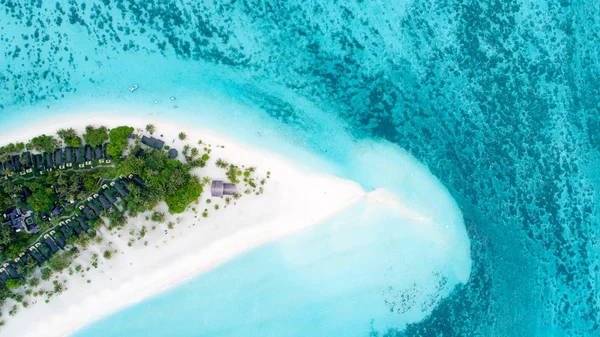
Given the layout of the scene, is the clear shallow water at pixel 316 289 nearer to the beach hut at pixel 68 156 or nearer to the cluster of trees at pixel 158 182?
the cluster of trees at pixel 158 182

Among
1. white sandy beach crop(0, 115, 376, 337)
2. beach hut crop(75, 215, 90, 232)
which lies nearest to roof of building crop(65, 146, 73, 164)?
white sandy beach crop(0, 115, 376, 337)

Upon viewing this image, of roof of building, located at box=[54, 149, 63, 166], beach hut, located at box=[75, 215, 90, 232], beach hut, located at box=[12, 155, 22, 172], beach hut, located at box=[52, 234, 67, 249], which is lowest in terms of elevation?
beach hut, located at box=[52, 234, 67, 249]

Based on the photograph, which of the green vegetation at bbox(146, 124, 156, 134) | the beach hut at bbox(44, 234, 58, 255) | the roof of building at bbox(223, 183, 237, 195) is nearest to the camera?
the beach hut at bbox(44, 234, 58, 255)

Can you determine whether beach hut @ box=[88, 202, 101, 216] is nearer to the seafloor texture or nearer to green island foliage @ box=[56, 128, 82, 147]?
green island foliage @ box=[56, 128, 82, 147]

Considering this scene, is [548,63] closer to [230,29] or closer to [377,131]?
[377,131]

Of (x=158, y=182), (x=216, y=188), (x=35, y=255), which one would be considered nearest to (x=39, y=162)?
(x=35, y=255)

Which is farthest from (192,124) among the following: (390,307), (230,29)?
(390,307)

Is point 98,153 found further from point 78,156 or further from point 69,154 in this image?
point 69,154

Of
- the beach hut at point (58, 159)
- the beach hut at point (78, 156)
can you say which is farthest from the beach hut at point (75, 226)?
the beach hut at point (78, 156)
